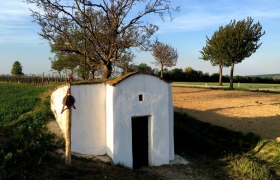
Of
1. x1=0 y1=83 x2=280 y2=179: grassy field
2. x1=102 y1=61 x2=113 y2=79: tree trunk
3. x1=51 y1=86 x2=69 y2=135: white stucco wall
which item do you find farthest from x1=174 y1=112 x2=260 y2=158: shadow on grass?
x1=51 y1=86 x2=69 y2=135: white stucco wall

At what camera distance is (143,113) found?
39.9ft

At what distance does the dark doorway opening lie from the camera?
12.5 metres

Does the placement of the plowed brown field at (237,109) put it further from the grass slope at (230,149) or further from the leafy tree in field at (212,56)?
the leafy tree in field at (212,56)

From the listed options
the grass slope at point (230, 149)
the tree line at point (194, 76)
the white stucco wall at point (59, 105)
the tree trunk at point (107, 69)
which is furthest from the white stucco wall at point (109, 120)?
the tree line at point (194, 76)

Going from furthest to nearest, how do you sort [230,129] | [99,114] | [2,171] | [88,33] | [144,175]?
[88,33] < [230,129] < [99,114] < [144,175] < [2,171]

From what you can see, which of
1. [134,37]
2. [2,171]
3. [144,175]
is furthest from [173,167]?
[134,37]

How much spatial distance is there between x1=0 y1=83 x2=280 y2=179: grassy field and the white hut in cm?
83

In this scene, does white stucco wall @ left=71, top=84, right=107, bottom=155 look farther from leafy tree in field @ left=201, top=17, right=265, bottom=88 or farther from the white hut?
leafy tree in field @ left=201, top=17, right=265, bottom=88

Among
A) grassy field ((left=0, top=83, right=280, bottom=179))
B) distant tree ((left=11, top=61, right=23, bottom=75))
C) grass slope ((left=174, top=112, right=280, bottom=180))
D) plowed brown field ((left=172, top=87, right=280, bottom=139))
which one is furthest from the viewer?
distant tree ((left=11, top=61, right=23, bottom=75))

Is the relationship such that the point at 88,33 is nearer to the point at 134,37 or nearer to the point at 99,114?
the point at 134,37

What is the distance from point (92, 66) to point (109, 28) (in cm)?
270

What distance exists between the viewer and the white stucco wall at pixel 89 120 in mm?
11922

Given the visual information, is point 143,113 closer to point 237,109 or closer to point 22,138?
point 22,138

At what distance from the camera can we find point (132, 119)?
1233 cm
